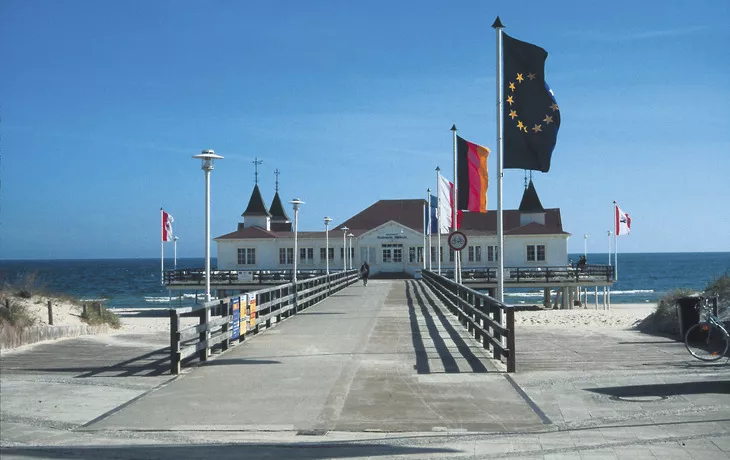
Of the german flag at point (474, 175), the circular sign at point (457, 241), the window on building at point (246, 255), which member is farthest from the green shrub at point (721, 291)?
the window on building at point (246, 255)

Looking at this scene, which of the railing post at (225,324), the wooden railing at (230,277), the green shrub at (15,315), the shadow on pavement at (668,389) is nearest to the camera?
the shadow on pavement at (668,389)

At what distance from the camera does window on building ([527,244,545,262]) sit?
57969 millimetres

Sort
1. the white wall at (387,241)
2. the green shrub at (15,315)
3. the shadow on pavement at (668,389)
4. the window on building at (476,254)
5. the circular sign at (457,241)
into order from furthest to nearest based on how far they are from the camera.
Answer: the window on building at (476,254) → the white wall at (387,241) → the circular sign at (457,241) → the green shrub at (15,315) → the shadow on pavement at (668,389)

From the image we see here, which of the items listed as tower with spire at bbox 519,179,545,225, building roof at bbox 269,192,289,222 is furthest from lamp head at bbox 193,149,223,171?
building roof at bbox 269,192,289,222

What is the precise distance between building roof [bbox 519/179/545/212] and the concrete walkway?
4935 centimetres

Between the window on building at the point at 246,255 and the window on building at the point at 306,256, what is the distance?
3955 mm

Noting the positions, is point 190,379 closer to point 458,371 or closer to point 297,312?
point 458,371

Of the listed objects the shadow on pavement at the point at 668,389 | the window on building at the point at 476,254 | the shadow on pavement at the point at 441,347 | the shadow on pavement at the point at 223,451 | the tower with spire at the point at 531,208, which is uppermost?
the tower with spire at the point at 531,208

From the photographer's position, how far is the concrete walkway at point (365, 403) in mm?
7137

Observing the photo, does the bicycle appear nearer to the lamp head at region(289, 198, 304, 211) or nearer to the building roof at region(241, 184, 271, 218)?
the lamp head at region(289, 198, 304, 211)

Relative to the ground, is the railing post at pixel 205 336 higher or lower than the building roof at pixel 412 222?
lower

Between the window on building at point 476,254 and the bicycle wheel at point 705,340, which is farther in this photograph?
the window on building at point 476,254

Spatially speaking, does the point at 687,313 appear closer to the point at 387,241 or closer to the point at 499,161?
the point at 499,161

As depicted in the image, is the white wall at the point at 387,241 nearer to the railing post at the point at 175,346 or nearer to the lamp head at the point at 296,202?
the lamp head at the point at 296,202
